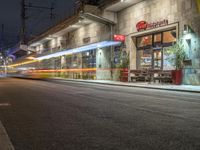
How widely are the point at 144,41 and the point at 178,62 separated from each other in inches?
354

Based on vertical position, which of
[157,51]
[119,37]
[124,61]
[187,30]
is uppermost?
[119,37]

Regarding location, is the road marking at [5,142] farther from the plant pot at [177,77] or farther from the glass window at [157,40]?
the glass window at [157,40]

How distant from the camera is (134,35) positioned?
35719 mm

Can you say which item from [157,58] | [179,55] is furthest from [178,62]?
[157,58]

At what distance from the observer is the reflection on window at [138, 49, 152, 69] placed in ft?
114

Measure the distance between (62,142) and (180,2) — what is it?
78.0ft

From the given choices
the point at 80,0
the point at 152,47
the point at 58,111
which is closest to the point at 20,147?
the point at 58,111

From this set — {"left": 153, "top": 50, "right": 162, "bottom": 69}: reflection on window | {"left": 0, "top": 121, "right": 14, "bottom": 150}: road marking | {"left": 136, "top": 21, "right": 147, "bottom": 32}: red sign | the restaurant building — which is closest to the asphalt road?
{"left": 0, "top": 121, "right": 14, "bottom": 150}: road marking

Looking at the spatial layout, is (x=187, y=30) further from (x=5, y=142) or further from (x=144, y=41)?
(x=5, y=142)

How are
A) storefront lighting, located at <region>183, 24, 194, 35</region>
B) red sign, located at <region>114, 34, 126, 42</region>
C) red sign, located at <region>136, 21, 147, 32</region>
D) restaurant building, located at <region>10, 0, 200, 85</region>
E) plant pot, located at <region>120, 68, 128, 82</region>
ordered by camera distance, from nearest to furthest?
1. storefront lighting, located at <region>183, 24, 194, 35</region>
2. restaurant building, located at <region>10, 0, 200, 85</region>
3. plant pot, located at <region>120, 68, 128, 82</region>
4. red sign, located at <region>136, 21, 147, 32</region>
5. red sign, located at <region>114, 34, 126, 42</region>

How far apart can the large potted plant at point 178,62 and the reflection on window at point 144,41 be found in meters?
7.33

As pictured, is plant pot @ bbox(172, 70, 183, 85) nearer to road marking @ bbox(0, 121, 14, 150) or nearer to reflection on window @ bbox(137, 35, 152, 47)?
reflection on window @ bbox(137, 35, 152, 47)

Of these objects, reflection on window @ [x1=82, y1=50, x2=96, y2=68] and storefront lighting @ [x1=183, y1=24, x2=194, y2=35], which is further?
reflection on window @ [x1=82, y1=50, x2=96, y2=68]

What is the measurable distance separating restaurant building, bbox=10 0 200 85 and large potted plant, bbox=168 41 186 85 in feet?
1.87
